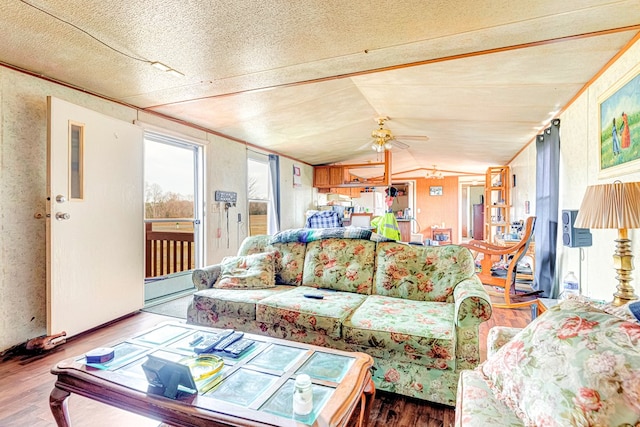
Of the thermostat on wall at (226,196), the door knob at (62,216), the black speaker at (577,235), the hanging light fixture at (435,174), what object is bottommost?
the black speaker at (577,235)

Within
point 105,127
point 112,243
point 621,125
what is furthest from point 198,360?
point 621,125

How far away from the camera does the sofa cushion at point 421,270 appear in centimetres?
230

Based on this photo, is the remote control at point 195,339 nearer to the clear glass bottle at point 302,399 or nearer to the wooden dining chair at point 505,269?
the clear glass bottle at point 302,399

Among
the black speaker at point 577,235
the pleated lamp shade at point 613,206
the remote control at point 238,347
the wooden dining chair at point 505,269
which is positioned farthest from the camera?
the wooden dining chair at point 505,269

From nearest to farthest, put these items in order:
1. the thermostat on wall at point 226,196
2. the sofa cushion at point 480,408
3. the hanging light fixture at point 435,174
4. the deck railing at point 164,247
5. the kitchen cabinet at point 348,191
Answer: the sofa cushion at point 480,408, the deck railing at point 164,247, the thermostat on wall at point 226,196, the kitchen cabinet at point 348,191, the hanging light fixture at point 435,174

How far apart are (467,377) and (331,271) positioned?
148 centimetres

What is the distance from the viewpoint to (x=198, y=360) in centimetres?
138

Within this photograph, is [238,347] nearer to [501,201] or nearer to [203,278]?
[203,278]

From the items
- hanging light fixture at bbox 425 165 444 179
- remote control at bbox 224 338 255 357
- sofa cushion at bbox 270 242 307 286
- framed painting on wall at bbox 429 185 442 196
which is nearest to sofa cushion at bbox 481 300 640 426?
remote control at bbox 224 338 255 357

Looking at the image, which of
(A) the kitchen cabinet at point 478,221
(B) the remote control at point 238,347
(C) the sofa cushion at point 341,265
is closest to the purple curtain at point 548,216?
(C) the sofa cushion at point 341,265

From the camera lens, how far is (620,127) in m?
2.09

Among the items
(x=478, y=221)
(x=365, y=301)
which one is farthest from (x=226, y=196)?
(x=478, y=221)

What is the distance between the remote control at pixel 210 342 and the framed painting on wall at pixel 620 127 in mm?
2595

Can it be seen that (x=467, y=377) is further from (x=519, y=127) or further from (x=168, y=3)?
(x=519, y=127)
